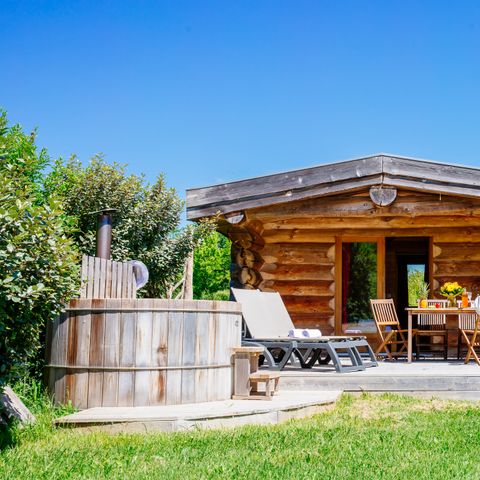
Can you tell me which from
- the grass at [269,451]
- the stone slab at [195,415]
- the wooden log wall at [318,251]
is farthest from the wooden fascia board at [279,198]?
the grass at [269,451]

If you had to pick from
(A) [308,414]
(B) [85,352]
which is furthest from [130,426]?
(A) [308,414]

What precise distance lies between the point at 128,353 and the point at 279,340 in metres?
2.29

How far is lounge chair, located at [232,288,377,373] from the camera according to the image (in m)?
7.66

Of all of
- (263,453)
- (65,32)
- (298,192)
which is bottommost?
(263,453)

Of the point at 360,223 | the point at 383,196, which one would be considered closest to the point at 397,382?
the point at 383,196

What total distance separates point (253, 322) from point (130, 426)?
9.80ft

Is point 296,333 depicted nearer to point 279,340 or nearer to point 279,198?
point 279,340

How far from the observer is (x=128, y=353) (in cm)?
600

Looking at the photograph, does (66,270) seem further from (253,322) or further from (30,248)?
(253,322)

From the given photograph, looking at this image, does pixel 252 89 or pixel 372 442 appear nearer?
pixel 372 442

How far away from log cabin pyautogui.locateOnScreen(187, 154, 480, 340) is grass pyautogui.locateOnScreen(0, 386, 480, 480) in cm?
439

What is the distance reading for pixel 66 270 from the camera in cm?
519

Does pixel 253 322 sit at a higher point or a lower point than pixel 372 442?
higher

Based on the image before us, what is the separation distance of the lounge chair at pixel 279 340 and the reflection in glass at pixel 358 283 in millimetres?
2730
